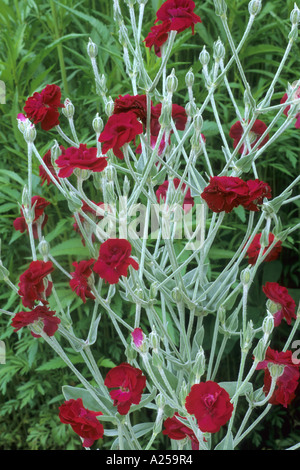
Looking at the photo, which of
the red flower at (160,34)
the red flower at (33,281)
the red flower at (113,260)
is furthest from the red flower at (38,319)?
the red flower at (160,34)

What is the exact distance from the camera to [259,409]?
1.44 m

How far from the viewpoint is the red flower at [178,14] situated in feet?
2.36

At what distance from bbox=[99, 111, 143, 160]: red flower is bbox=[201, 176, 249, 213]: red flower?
107mm

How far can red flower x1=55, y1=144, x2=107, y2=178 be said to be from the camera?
71cm

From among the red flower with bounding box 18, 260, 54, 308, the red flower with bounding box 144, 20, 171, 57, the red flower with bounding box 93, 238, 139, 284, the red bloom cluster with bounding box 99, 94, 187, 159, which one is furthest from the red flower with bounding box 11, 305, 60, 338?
the red flower with bounding box 144, 20, 171, 57

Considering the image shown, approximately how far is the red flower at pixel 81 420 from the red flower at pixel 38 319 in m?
0.10

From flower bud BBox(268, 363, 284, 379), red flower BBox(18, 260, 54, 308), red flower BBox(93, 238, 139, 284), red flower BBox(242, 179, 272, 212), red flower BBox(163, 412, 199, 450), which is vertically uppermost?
red flower BBox(242, 179, 272, 212)

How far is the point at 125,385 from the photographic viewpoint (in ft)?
2.55

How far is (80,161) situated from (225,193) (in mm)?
173

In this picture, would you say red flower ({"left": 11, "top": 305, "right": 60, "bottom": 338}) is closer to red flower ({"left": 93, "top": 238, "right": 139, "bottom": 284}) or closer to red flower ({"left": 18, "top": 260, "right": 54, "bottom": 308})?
red flower ({"left": 18, "top": 260, "right": 54, "bottom": 308})

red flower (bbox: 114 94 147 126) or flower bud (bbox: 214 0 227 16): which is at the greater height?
flower bud (bbox: 214 0 227 16)

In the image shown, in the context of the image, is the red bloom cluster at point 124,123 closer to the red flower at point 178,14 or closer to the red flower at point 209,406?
the red flower at point 178,14
